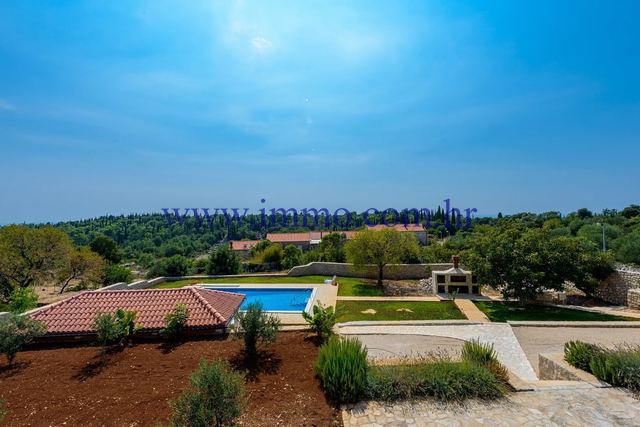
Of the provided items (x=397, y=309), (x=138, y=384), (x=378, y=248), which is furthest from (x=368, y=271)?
(x=138, y=384)

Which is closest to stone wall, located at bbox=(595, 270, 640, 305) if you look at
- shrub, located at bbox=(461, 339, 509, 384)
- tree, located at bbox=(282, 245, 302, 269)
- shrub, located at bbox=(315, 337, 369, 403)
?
shrub, located at bbox=(461, 339, 509, 384)

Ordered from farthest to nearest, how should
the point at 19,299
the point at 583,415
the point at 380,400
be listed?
the point at 19,299 → the point at 380,400 → the point at 583,415

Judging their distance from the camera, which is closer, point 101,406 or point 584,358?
point 101,406

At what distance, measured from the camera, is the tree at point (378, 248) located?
18641 millimetres

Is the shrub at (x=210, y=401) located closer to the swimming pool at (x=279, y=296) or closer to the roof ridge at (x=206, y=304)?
the roof ridge at (x=206, y=304)

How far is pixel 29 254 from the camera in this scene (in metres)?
17.0

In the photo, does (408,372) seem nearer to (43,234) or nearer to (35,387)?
(35,387)

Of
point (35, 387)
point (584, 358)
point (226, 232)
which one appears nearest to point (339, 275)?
point (584, 358)

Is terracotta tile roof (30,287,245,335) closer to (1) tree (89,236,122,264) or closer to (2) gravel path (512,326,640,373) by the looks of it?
(2) gravel path (512,326,640,373)

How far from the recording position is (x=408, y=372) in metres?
5.50

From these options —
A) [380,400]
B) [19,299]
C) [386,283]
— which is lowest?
[386,283]

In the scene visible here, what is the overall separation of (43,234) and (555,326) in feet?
86.7

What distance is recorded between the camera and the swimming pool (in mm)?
15780

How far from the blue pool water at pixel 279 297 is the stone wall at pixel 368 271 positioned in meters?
3.87
